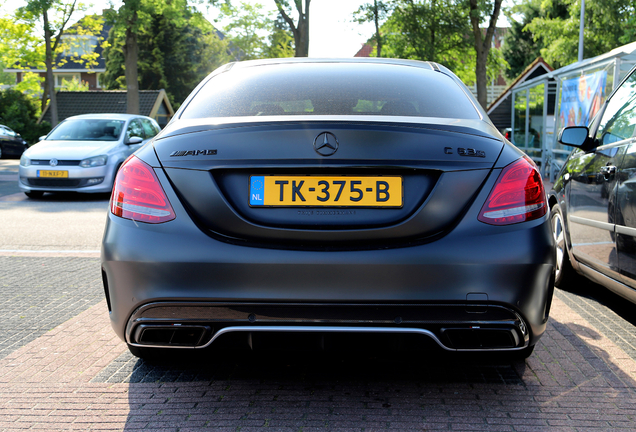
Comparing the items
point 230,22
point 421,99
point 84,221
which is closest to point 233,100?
point 421,99

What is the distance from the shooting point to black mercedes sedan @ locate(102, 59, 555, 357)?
2561 mm

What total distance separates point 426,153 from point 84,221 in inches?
318

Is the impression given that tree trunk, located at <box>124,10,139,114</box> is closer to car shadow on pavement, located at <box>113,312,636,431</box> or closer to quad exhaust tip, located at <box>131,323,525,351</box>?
car shadow on pavement, located at <box>113,312,636,431</box>

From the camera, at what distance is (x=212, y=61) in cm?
6225

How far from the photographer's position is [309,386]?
10.5 feet

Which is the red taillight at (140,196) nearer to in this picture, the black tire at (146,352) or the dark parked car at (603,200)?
the black tire at (146,352)

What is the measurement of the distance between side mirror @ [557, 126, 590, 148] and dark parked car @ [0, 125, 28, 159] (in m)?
28.1

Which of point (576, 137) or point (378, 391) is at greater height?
point (576, 137)

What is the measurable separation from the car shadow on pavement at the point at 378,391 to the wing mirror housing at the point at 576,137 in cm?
154

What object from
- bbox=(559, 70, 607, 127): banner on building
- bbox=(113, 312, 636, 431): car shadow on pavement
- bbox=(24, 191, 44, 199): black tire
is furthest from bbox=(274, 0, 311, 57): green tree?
bbox=(113, 312, 636, 431): car shadow on pavement

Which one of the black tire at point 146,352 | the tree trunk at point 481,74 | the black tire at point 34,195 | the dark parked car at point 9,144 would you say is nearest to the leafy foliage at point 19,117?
the dark parked car at point 9,144

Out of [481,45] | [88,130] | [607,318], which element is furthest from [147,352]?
[481,45]

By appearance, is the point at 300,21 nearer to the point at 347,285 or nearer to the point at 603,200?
the point at 603,200

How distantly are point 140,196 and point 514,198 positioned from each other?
4.96 ft
